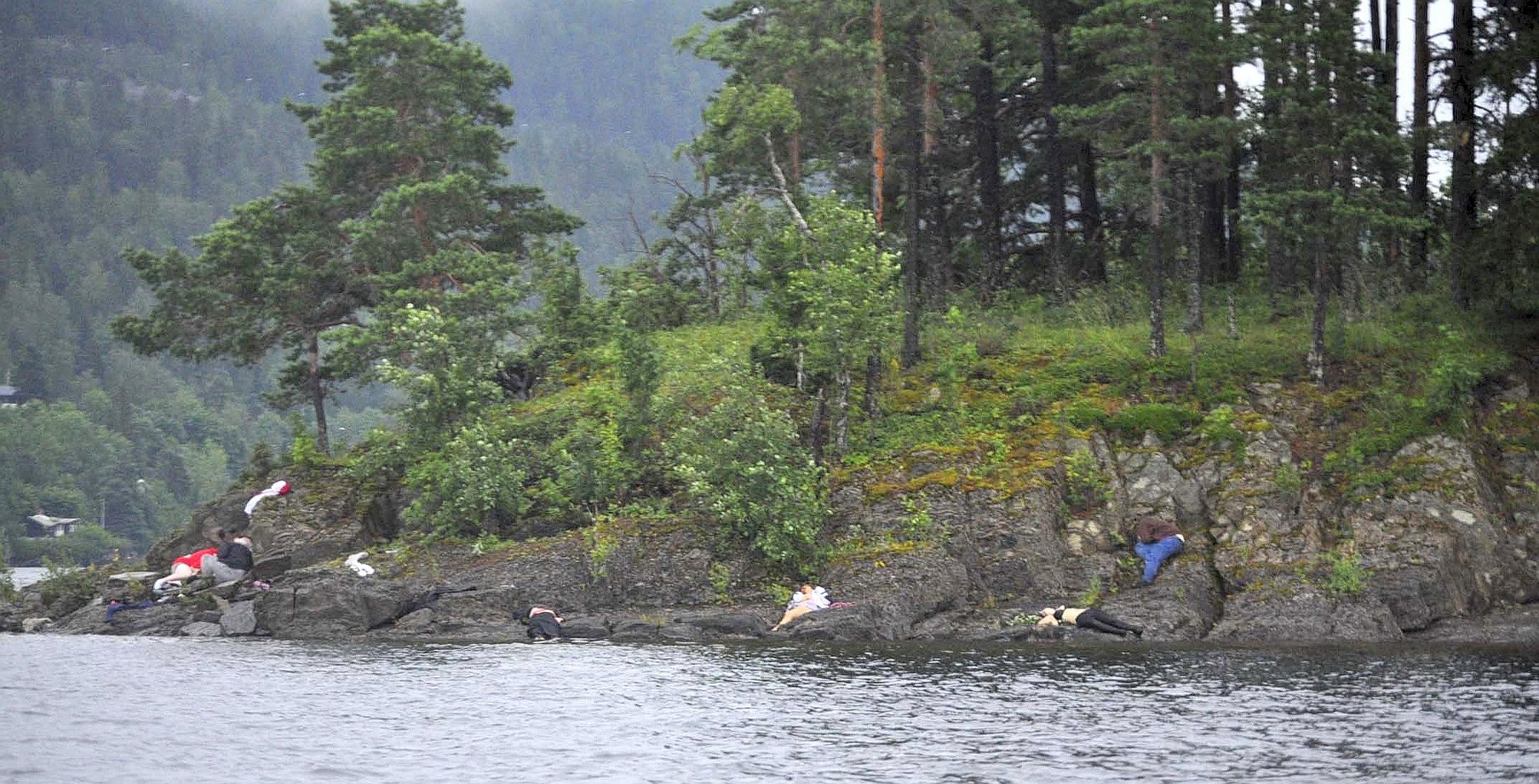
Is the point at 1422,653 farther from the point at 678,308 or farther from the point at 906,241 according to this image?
the point at 678,308

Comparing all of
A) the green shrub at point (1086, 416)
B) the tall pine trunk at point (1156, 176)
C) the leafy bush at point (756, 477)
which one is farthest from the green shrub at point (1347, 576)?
the leafy bush at point (756, 477)

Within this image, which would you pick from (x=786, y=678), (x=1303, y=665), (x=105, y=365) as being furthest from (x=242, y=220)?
(x=105, y=365)

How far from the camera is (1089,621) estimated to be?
3500cm

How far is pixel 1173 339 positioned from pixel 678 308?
18674 mm

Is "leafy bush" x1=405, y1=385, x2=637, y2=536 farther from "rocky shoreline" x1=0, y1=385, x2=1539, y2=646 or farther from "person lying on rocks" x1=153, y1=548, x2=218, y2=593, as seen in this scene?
"person lying on rocks" x1=153, y1=548, x2=218, y2=593

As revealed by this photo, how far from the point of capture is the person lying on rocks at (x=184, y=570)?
145 ft

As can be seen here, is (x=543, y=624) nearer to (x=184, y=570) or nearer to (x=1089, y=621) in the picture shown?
(x=1089, y=621)

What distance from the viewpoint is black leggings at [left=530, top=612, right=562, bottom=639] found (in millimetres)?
36969

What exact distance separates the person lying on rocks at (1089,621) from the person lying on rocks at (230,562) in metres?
24.1

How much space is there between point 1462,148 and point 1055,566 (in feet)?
58.2

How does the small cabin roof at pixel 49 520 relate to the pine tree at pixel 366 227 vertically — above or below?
below

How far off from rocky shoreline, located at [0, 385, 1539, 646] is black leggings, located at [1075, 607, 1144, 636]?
1.15 ft

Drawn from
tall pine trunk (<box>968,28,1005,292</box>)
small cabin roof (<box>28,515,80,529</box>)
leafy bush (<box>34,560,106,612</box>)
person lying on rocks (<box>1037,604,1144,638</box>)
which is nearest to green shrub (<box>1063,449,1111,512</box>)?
person lying on rocks (<box>1037,604,1144,638</box>)

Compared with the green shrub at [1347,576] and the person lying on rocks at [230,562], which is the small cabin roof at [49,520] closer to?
the person lying on rocks at [230,562]
